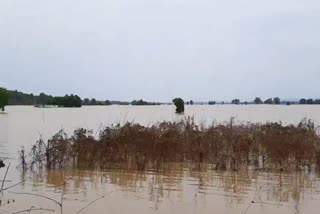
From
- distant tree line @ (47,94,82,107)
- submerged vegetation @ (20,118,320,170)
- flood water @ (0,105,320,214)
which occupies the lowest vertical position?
flood water @ (0,105,320,214)

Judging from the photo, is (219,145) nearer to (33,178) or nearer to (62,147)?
(62,147)

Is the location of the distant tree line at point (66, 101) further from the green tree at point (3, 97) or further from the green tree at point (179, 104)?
the green tree at point (179, 104)

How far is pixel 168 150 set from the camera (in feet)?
48.3

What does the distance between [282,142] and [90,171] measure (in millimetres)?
5803

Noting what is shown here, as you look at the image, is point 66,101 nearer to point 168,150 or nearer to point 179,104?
point 179,104

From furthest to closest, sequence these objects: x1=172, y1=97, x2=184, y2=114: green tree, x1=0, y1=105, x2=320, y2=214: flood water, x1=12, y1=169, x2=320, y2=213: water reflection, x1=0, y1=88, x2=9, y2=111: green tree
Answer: x1=0, y1=88, x2=9, y2=111: green tree → x1=172, y1=97, x2=184, y2=114: green tree → x1=12, y1=169, x2=320, y2=213: water reflection → x1=0, y1=105, x2=320, y2=214: flood water

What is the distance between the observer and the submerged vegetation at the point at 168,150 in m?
14.0

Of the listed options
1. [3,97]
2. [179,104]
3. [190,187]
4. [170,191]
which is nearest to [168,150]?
[190,187]

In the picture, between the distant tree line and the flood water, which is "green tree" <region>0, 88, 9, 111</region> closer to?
the distant tree line

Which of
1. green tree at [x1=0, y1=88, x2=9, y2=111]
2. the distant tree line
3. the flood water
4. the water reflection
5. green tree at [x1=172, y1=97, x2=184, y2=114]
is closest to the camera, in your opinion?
the flood water

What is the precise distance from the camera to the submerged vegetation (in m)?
14.0

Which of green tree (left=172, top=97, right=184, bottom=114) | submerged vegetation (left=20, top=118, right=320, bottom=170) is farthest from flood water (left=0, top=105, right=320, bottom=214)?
green tree (left=172, top=97, right=184, bottom=114)

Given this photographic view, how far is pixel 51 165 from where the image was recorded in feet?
46.8

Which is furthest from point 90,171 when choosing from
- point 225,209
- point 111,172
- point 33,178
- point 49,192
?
point 225,209
